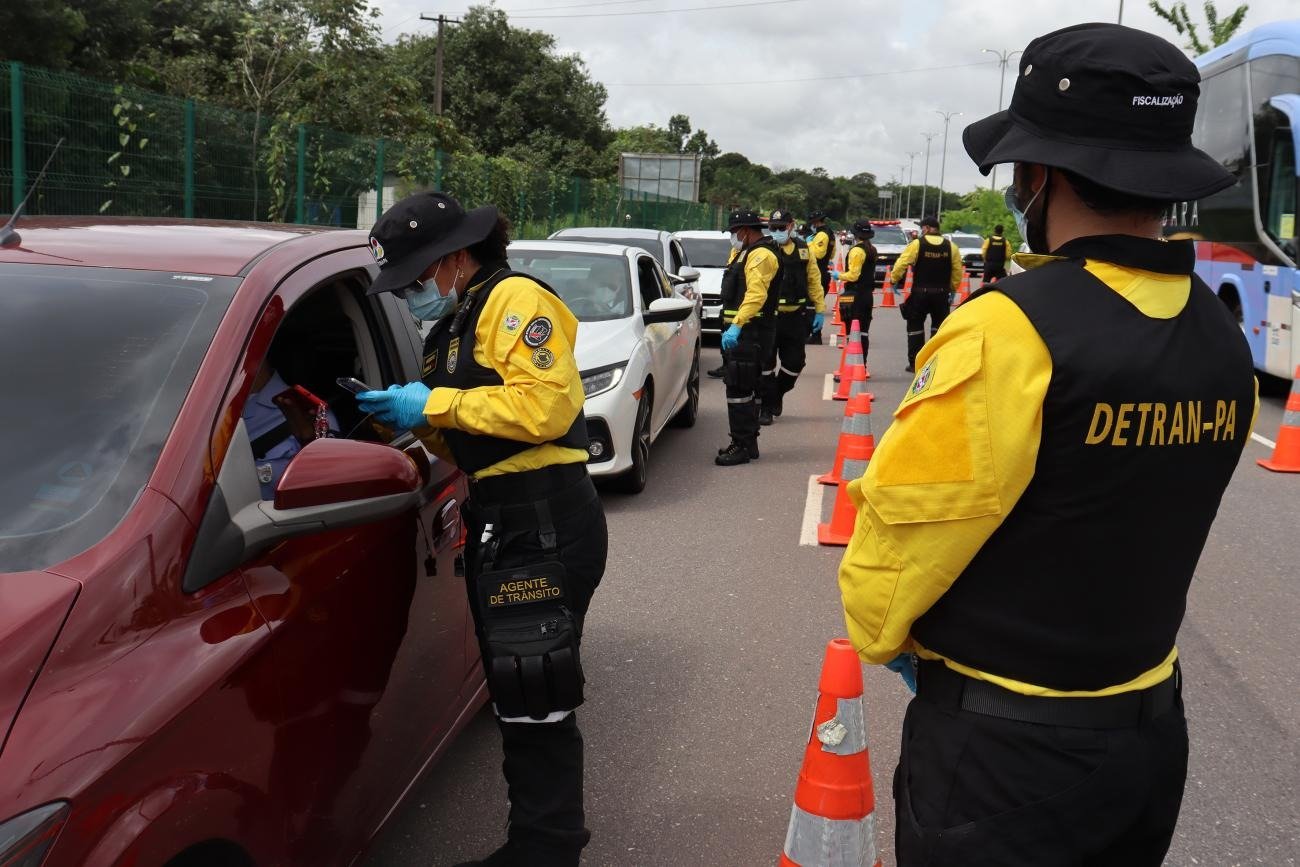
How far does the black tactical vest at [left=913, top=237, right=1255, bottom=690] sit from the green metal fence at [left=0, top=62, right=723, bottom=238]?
7.30 m

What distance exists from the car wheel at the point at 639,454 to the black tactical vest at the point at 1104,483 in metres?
5.53

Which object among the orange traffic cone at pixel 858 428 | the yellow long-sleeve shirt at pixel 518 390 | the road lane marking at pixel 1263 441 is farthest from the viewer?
the road lane marking at pixel 1263 441

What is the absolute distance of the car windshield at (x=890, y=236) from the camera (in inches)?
1335

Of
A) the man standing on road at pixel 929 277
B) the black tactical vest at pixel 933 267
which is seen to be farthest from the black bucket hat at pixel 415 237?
the black tactical vest at pixel 933 267

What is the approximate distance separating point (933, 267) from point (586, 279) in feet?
19.2

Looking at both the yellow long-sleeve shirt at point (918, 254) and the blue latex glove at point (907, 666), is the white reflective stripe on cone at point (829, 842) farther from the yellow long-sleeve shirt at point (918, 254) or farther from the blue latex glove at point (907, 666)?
the yellow long-sleeve shirt at point (918, 254)

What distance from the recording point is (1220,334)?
1718 millimetres

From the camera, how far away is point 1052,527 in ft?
5.36

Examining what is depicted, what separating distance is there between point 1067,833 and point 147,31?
2495 cm

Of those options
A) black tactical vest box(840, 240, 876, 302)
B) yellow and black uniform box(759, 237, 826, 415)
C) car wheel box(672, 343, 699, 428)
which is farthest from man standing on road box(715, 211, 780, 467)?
black tactical vest box(840, 240, 876, 302)

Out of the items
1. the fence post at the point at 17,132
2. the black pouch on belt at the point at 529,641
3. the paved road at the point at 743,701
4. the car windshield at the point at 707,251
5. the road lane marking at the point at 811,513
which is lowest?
the paved road at the point at 743,701

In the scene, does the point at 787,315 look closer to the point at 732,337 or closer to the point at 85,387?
the point at 732,337

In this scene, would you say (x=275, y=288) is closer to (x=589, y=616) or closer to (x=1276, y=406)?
(x=589, y=616)

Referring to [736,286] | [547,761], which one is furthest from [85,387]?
[736,286]
